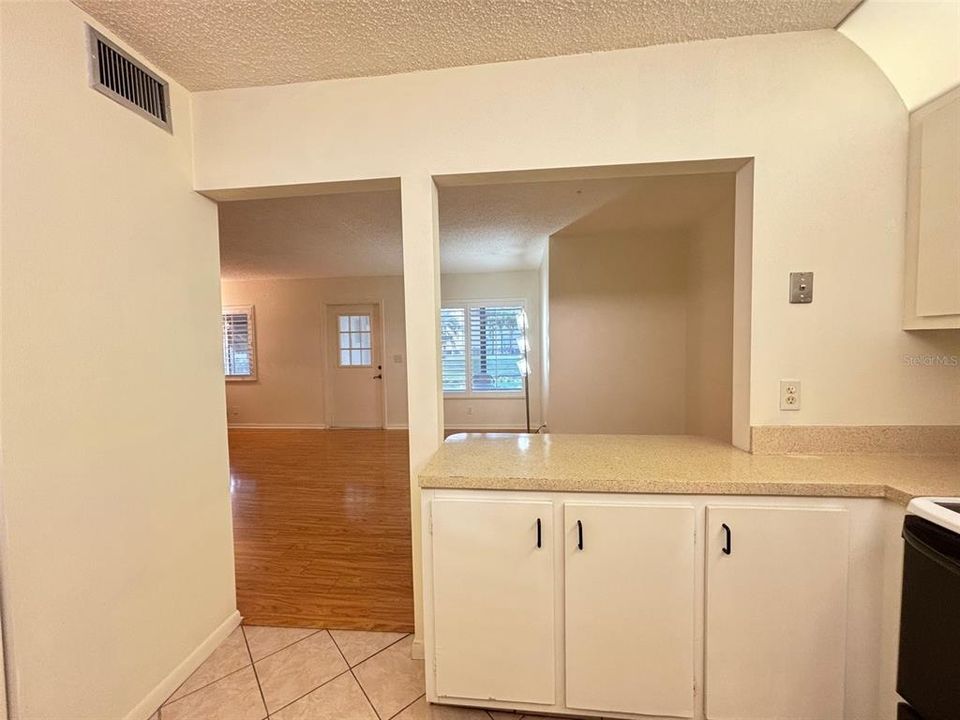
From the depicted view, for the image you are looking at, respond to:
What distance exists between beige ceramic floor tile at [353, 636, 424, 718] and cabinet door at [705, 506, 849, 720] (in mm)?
1081

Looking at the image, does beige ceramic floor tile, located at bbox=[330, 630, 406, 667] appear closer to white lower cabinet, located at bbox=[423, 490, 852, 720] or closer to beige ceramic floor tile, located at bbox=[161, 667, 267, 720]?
beige ceramic floor tile, located at bbox=[161, 667, 267, 720]

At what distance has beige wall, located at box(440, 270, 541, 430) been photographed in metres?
5.92

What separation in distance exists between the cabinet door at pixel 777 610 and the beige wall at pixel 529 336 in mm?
4662

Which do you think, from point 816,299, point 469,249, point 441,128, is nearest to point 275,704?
point 441,128

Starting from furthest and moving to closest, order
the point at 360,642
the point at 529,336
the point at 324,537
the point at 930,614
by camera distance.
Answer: the point at 529,336 < the point at 324,537 < the point at 360,642 < the point at 930,614

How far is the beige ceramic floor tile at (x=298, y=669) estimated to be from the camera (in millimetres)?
1552

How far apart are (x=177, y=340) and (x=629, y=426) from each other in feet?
11.8

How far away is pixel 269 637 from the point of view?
1.87m

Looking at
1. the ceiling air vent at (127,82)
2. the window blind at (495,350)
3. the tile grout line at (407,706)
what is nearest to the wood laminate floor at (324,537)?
the tile grout line at (407,706)

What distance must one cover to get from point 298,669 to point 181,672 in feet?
1.45

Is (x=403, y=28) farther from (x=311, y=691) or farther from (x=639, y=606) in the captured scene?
(x=311, y=691)

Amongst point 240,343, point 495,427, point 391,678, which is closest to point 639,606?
point 391,678

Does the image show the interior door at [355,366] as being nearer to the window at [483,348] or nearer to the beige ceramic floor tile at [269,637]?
the window at [483,348]

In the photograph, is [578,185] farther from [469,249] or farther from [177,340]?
[177,340]
